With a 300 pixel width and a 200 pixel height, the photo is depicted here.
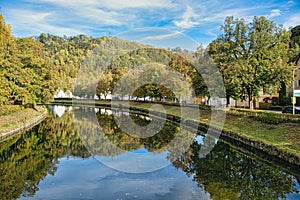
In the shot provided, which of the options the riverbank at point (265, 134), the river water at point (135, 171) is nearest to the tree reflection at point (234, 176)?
the river water at point (135, 171)

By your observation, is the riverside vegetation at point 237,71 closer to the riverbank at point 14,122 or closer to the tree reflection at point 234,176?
the riverbank at point 14,122

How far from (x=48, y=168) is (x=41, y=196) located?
4899 mm

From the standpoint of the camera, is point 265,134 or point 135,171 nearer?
point 135,171

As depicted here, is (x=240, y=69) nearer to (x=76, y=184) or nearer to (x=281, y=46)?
(x=281, y=46)

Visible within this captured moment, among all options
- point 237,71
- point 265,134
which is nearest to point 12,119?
point 237,71

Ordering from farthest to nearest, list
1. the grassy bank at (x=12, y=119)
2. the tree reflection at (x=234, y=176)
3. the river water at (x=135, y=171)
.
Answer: the grassy bank at (x=12, y=119) → the tree reflection at (x=234, y=176) → the river water at (x=135, y=171)

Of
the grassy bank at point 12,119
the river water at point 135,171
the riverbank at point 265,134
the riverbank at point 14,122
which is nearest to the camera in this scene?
the river water at point 135,171

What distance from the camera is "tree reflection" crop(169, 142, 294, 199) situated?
13.6 m

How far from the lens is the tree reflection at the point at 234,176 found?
1361 cm

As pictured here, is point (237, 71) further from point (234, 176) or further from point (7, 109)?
point (7, 109)

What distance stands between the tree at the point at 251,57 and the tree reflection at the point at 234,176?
41.1ft

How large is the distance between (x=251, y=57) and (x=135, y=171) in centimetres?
2110

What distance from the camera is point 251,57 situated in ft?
109

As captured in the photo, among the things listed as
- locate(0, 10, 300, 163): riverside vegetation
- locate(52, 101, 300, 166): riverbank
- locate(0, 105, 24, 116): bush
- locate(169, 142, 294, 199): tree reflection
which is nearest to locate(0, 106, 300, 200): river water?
locate(169, 142, 294, 199): tree reflection
